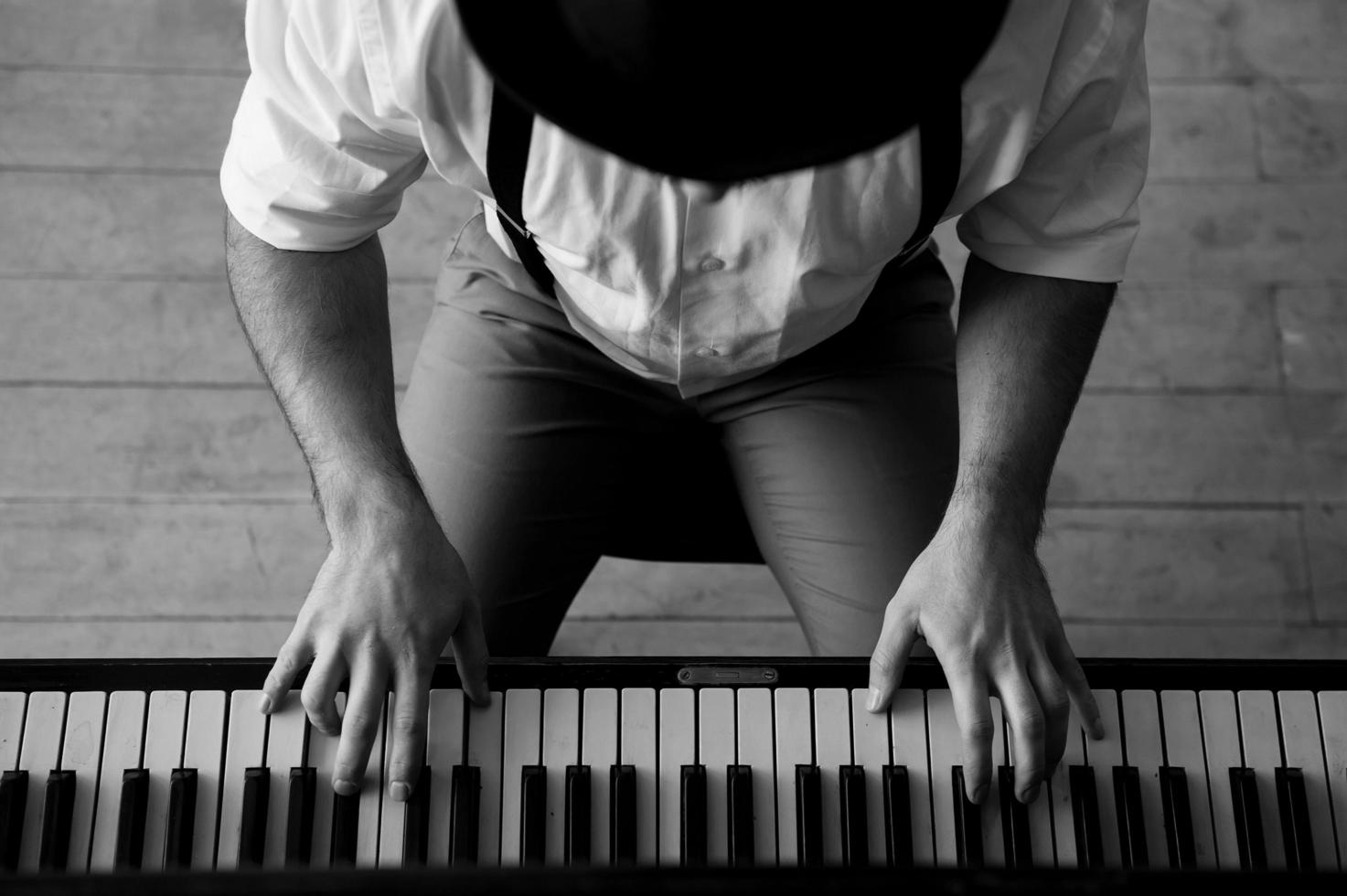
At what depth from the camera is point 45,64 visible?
189cm

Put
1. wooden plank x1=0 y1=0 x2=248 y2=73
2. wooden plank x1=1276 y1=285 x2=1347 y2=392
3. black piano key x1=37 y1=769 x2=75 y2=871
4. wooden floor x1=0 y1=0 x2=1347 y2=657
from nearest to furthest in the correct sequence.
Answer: black piano key x1=37 y1=769 x2=75 y2=871, wooden floor x1=0 y1=0 x2=1347 y2=657, wooden plank x1=1276 y1=285 x2=1347 y2=392, wooden plank x1=0 y1=0 x2=248 y2=73

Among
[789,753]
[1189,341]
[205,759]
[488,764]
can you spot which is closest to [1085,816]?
[789,753]

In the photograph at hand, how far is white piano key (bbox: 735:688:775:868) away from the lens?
0.84 m

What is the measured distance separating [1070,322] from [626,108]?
65cm

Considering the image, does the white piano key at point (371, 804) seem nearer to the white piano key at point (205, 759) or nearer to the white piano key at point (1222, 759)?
the white piano key at point (205, 759)

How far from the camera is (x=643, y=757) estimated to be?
845 mm

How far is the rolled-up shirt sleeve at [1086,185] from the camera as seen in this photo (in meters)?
0.87

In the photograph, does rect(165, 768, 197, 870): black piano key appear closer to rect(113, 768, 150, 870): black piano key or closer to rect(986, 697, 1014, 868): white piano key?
rect(113, 768, 150, 870): black piano key

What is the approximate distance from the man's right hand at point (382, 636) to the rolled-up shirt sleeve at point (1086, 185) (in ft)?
1.89

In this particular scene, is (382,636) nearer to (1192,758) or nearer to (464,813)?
(464,813)

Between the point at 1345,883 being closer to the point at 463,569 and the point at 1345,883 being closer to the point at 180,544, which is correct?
the point at 463,569

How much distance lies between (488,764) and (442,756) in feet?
0.12

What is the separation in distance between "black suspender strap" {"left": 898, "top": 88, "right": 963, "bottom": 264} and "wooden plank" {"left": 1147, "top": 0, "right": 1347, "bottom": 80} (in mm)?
1292

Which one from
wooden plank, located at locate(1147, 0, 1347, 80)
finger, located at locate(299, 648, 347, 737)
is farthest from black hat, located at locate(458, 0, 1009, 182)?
wooden plank, located at locate(1147, 0, 1347, 80)
